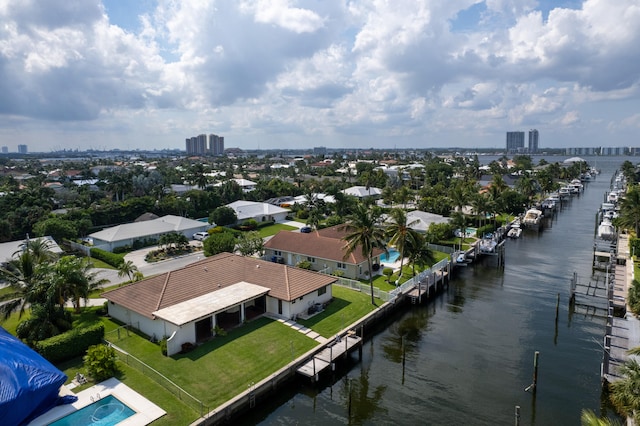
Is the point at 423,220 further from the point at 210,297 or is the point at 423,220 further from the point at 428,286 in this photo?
the point at 210,297

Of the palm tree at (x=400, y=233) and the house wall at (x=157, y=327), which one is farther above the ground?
the palm tree at (x=400, y=233)

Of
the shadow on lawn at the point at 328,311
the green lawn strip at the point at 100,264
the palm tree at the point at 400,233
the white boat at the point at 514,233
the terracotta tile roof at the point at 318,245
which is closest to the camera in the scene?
the shadow on lawn at the point at 328,311

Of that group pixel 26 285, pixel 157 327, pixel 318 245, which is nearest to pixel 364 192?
pixel 318 245


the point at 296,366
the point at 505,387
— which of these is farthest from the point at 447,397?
the point at 296,366

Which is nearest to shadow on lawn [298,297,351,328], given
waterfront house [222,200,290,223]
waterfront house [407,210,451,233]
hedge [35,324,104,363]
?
hedge [35,324,104,363]

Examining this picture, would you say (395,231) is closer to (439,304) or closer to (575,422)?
(439,304)

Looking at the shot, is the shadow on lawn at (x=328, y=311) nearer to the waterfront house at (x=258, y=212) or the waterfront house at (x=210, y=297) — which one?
the waterfront house at (x=210, y=297)

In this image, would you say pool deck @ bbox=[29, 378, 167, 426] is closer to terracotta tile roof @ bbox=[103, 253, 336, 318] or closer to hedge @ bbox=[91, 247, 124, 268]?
terracotta tile roof @ bbox=[103, 253, 336, 318]

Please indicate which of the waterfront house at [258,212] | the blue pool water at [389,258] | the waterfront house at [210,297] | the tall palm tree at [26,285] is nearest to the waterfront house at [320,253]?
the blue pool water at [389,258]
